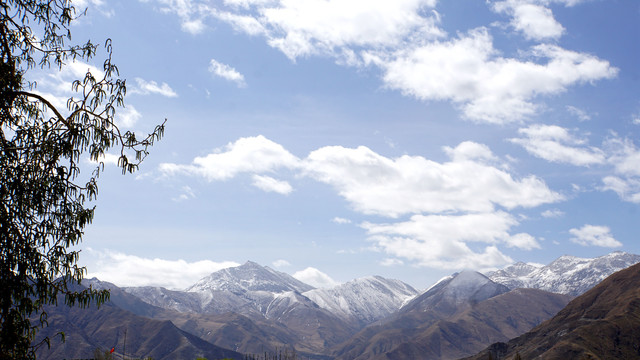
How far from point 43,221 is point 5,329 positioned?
397cm

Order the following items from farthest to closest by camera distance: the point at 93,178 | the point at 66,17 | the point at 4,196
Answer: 1. the point at 66,17
2. the point at 93,178
3. the point at 4,196

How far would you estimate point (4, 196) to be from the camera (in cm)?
1812

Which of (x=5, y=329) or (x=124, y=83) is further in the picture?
(x=124, y=83)

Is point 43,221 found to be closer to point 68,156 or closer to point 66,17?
point 68,156

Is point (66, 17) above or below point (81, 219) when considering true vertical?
above

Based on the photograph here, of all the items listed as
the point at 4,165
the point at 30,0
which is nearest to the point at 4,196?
the point at 4,165

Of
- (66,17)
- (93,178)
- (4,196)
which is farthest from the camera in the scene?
(66,17)

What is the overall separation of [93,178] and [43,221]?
2336mm

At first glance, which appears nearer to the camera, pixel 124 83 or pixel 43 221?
pixel 43 221

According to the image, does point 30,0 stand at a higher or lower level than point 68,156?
higher

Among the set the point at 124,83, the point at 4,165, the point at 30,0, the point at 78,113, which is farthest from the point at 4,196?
the point at 30,0

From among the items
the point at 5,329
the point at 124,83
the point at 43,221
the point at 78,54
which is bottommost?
the point at 5,329

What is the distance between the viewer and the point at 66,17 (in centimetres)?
2058

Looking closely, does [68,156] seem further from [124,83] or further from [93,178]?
[124,83]
